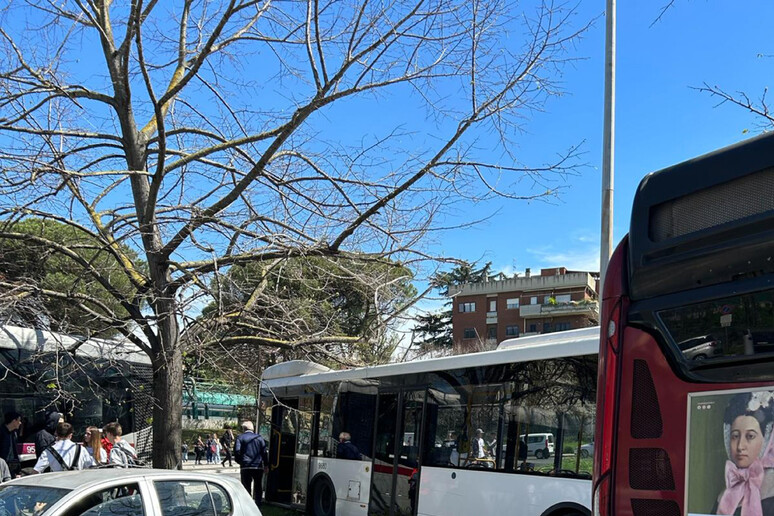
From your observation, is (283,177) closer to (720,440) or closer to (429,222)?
(429,222)

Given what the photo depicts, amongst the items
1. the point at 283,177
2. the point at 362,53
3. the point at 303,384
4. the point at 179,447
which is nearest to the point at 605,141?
the point at 362,53

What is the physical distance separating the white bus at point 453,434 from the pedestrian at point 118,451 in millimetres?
2172

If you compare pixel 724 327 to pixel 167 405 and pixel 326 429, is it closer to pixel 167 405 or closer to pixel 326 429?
pixel 167 405

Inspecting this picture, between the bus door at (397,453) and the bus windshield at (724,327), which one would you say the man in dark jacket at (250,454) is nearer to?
the bus door at (397,453)

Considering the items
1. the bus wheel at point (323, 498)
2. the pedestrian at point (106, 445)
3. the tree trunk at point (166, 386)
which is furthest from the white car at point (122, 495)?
the bus wheel at point (323, 498)

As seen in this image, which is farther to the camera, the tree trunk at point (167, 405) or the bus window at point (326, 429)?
the bus window at point (326, 429)

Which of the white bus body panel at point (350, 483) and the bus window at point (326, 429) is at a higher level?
the bus window at point (326, 429)

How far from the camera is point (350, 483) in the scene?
12.1 metres

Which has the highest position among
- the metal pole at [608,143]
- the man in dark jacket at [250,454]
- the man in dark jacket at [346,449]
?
the metal pole at [608,143]

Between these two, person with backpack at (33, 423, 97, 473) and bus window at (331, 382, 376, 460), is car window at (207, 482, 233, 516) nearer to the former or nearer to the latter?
person with backpack at (33, 423, 97, 473)

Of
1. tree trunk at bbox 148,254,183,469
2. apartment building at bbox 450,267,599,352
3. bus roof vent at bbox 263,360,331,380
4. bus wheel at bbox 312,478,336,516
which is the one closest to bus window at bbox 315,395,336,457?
bus wheel at bbox 312,478,336,516

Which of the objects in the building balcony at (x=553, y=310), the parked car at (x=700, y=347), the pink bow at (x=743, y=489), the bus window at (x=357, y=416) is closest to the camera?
the pink bow at (x=743, y=489)

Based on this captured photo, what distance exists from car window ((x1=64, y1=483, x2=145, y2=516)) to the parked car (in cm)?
460

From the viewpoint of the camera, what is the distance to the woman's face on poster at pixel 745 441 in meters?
2.95
